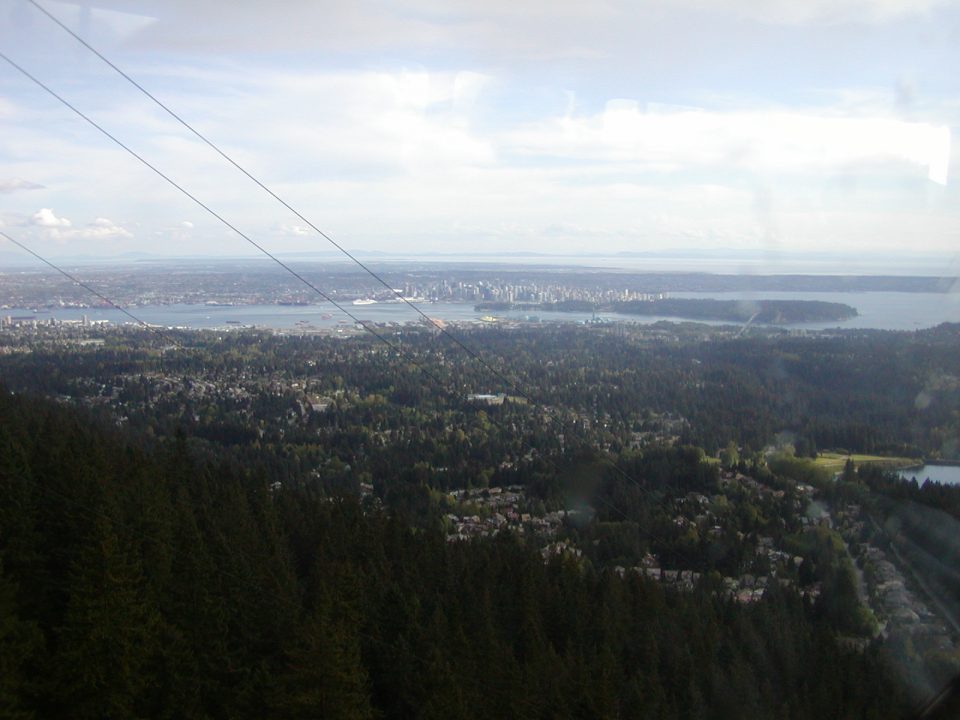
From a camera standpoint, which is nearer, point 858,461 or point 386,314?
point 858,461

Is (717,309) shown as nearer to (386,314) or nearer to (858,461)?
(386,314)

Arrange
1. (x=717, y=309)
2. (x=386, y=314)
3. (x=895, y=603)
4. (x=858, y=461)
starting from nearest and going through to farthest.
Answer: (x=895, y=603)
(x=858, y=461)
(x=717, y=309)
(x=386, y=314)

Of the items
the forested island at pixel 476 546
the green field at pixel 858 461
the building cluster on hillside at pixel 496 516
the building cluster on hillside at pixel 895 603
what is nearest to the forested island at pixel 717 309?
the forested island at pixel 476 546

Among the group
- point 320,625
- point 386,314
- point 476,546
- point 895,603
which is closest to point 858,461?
point 895,603

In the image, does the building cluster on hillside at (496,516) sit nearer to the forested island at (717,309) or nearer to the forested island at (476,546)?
the forested island at (476,546)

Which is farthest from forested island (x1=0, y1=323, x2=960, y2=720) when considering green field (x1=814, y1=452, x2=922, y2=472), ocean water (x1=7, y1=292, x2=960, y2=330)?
ocean water (x1=7, y1=292, x2=960, y2=330)

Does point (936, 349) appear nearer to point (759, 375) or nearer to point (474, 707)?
point (759, 375)
